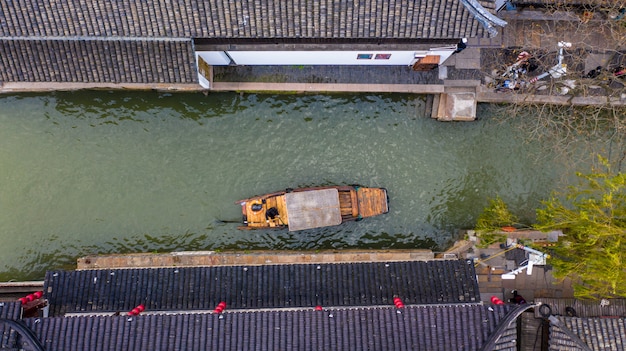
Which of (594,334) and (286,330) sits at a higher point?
(286,330)

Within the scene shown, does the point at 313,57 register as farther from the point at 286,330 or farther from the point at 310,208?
the point at 286,330

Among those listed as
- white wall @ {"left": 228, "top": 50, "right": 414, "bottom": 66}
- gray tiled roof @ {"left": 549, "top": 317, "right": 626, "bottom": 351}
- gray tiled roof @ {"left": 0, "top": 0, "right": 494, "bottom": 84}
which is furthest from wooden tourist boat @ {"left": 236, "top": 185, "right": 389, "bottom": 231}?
gray tiled roof @ {"left": 549, "top": 317, "right": 626, "bottom": 351}

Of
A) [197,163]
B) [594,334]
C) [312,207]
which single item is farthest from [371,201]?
[594,334]

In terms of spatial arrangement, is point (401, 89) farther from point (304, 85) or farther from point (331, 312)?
point (331, 312)

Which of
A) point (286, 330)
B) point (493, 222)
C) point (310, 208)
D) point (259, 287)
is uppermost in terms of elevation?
point (310, 208)

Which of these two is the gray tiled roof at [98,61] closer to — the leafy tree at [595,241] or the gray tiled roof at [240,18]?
the gray tiled roof at [240,18]

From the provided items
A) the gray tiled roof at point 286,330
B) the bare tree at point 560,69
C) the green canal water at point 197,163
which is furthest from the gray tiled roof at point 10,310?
the bare tree at point 560,69

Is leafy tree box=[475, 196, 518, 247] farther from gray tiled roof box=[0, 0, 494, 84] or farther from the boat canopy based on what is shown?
gray tiled roof box=[0, 0, 494, 84]
